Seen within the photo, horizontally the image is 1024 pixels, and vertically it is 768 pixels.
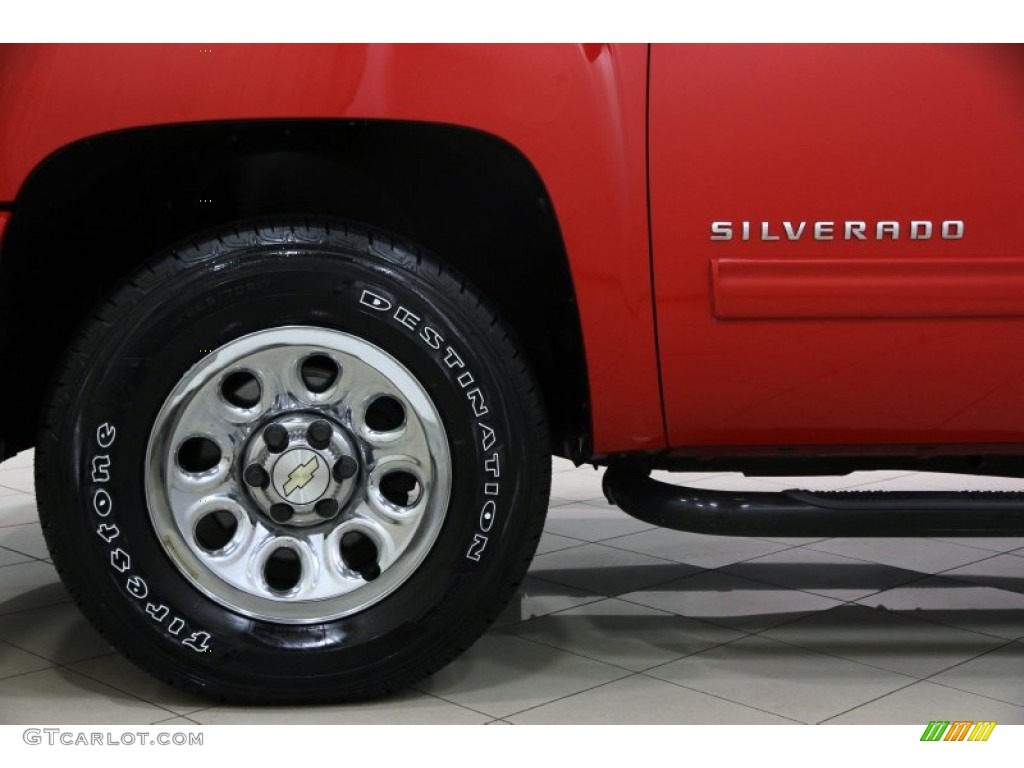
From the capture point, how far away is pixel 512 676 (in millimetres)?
2633

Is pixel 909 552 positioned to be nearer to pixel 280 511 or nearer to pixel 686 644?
pixel 686 644

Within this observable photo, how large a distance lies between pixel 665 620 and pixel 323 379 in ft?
3.38

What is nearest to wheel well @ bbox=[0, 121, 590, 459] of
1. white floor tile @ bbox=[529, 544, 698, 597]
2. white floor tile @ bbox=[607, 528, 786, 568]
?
white floor tile @ bbox=[529, 544, 698, 597]

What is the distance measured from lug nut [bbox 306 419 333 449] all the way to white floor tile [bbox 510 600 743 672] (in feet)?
2.43

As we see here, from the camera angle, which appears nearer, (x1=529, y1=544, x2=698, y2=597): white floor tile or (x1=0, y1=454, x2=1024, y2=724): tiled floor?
(x1=0, y1=454, x2=1024, y2=724): tiled floor

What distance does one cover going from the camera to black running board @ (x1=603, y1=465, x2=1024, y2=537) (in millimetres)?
2496

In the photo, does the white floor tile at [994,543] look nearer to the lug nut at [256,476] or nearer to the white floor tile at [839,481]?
the white floor tile at [839,481]

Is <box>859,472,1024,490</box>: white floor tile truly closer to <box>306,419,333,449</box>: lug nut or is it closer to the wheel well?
the wheel well

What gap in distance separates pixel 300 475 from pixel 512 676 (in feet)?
1.93

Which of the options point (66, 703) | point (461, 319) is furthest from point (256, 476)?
point (66, 703)

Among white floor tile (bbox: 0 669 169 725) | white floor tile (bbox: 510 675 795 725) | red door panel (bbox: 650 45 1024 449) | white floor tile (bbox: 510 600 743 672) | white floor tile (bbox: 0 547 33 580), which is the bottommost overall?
white floor tile (bbox: 0 669 169 725)

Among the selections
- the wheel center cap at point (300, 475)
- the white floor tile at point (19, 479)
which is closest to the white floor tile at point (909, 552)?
the wheel center cap at point (300, 475)
